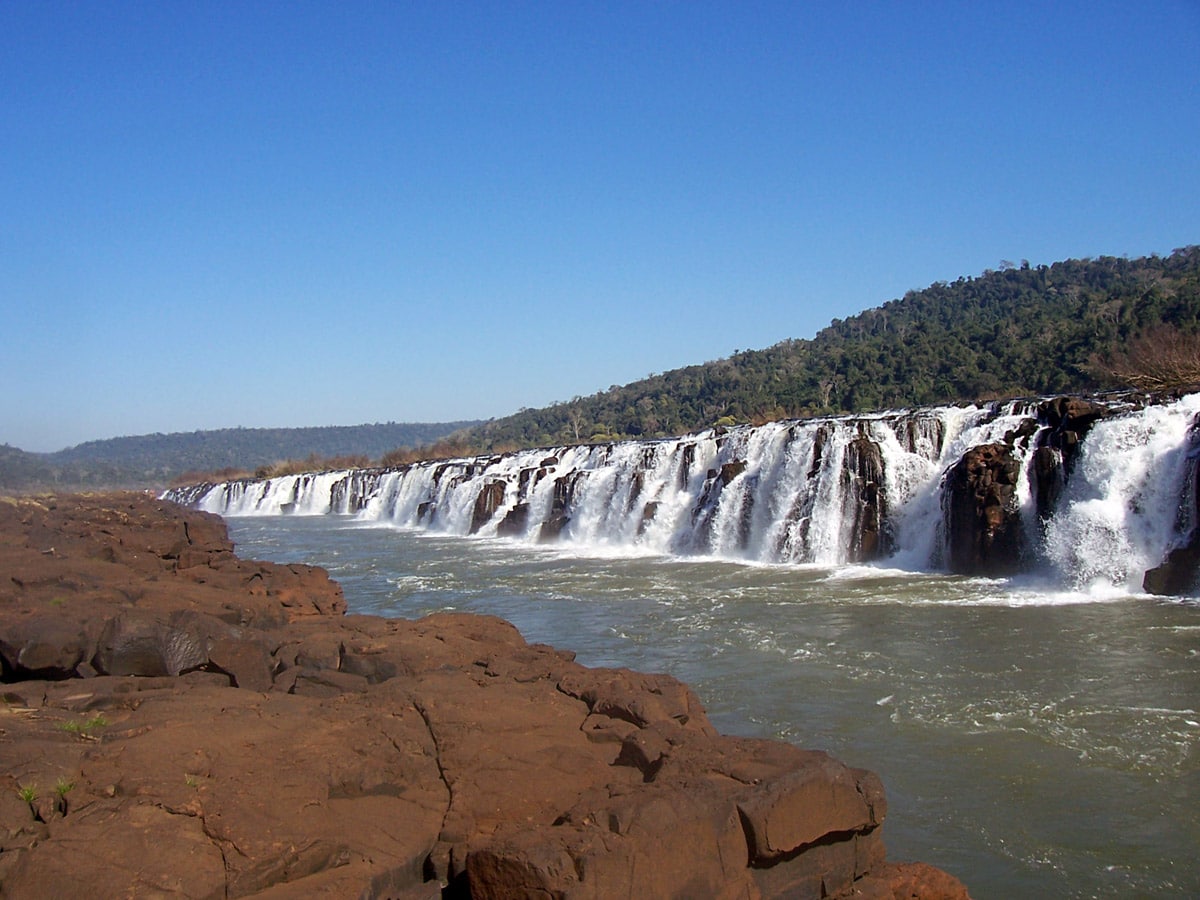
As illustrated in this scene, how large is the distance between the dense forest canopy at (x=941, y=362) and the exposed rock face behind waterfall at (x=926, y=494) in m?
9.34

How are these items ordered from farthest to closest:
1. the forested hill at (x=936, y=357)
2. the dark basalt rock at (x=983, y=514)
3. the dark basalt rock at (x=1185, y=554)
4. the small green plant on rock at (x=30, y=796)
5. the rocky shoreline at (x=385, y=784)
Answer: the forested hill at (x=936, y=357) < the dark basalt rock at (x=983, y=514) < the dark basalt rock at (x=1185, y=554) < the small green plant on rock at (x=30, y=796) < the rocky shoreline at (x=385, y=784)

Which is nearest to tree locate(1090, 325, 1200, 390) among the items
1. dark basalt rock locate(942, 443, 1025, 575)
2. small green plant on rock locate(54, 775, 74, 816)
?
dark basalt rock locate(942, 443, 1025, 575)

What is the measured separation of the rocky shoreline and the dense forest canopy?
2439 cm

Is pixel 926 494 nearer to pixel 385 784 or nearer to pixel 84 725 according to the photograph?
pixel 385 784

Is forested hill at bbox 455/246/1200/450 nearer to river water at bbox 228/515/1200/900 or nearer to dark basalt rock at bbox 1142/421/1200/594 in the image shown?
dark basalt rock at bbox 1142/421/1200/594

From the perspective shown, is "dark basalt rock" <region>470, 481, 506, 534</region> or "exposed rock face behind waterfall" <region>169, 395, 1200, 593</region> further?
"dark basalt rock" <region>470, 481, 506, 534</region>

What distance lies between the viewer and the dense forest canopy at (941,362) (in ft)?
129

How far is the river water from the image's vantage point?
6188 millimetres

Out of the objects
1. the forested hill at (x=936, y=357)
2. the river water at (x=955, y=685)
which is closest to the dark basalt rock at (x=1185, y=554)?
the river water at (x=955, y=685)

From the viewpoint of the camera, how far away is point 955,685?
32.4 feet

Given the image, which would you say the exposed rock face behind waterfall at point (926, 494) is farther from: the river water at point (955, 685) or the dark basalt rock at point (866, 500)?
the river water at point (955, 685)

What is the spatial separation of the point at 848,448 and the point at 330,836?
17.9m

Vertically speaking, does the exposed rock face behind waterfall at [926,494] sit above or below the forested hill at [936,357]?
below

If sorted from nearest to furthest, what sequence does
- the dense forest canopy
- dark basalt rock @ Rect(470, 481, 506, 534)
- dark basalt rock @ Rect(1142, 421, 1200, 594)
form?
1. dark basalt rock @ Rect(1142, 421, 1200, 594)
2. dark basalt rock @ Rect(470, 481, 506, 534)
3. the dense forest canopy
